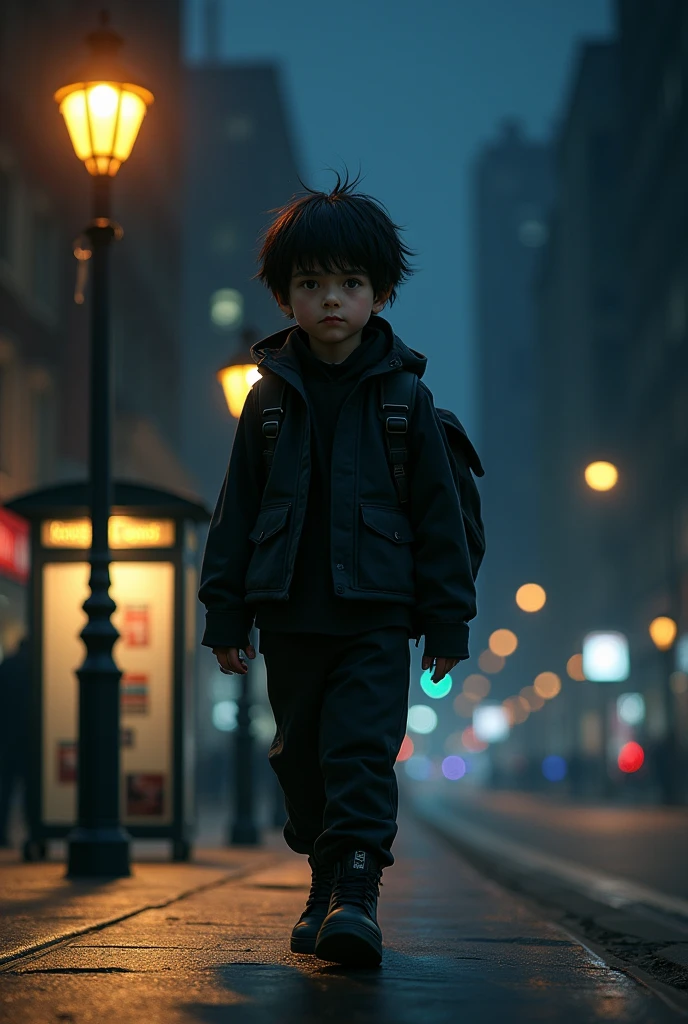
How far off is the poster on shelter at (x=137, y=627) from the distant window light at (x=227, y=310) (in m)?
83.7

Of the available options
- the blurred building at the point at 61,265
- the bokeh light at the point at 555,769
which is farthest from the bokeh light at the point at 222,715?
the blurred building at the point at 61,265

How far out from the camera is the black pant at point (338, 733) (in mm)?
4711

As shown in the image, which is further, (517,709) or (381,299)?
(517,709)

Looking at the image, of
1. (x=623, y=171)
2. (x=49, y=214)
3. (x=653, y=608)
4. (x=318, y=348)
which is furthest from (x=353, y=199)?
(x=623, y=171)

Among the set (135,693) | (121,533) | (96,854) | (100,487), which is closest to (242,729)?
(135,693)

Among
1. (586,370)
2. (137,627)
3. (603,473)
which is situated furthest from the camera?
(586,370)

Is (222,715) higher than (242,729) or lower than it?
higher

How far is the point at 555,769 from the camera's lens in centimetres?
7438

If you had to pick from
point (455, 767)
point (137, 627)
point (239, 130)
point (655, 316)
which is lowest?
point (455, 767)

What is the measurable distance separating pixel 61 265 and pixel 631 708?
143 feet

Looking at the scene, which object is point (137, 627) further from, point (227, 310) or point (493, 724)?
point (493, 724)

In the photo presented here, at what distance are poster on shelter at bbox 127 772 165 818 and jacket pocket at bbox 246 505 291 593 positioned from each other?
24.1 feet

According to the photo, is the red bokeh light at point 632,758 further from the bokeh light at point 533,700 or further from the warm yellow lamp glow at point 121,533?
the bokeh light at point 533,700

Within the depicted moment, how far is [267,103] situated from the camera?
105 metres
